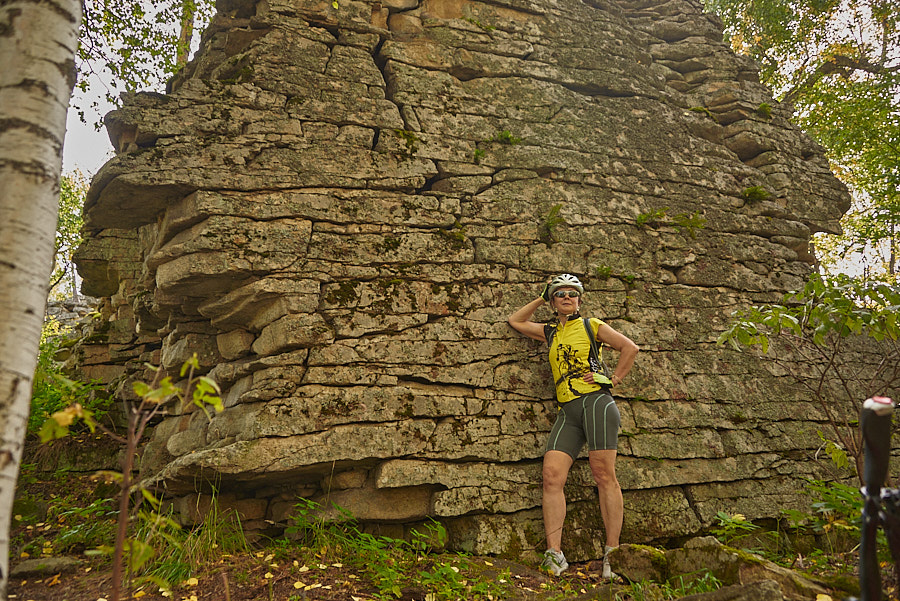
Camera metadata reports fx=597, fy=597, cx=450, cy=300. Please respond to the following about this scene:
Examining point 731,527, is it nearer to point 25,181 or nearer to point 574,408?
point 574,408

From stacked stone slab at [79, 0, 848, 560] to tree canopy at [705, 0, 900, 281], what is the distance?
6209mm

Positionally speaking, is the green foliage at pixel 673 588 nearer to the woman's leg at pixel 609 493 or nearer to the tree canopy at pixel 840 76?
the woman's leg at pixel 609 493

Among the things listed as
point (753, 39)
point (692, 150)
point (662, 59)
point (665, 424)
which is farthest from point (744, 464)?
point (753, 39)

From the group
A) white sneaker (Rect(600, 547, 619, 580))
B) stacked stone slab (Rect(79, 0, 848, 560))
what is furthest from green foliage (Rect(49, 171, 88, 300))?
white sneaker (Rect(600, 547, 619, 580))

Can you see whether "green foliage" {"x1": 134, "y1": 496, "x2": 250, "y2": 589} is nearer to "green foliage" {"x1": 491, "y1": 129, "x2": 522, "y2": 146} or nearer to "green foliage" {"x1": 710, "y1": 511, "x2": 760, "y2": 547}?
"green foliage" {"x1": 710, "y1": 511, "x2": 760, "y2": 547}

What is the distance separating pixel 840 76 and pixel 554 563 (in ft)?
43.2

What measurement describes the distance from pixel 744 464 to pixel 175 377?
5549mm

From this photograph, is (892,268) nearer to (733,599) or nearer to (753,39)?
(753,39)

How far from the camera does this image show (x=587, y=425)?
491 centimetres

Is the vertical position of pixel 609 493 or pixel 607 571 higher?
pixel 609 493

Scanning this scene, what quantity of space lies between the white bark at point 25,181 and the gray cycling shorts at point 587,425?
373 cm

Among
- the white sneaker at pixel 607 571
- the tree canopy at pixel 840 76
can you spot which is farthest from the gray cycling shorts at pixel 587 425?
the tree canopy at pixel 840 76

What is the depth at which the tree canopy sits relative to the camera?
11.8 m

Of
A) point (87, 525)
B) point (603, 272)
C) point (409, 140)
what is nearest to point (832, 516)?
point (603, 272)
